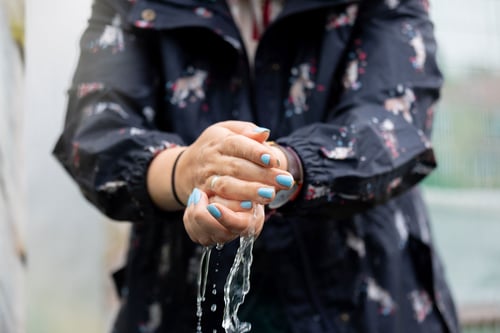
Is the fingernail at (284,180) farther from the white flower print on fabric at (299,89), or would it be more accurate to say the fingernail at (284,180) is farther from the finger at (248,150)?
the white flower print on fabric at (299,89)

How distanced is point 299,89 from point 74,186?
0.92 meters

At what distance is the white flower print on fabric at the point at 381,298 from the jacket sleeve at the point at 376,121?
14 cm

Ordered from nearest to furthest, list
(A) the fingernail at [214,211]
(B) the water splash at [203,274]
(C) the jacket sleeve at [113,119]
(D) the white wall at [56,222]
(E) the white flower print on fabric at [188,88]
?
(A) the fingernail at [214,211] < (B) the water splash at [203,274] < (C) the jacket sleeve at [113,119] < (E) the white flower print on fabric at [188,88] < (D) the white wall at [56,222]

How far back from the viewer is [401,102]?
1.00 metres

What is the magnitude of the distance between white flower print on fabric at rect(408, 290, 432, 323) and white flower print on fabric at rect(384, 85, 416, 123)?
0.85 ft

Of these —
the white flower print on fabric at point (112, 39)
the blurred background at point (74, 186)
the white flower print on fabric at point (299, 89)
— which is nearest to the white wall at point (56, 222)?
the blurred background at point (74, 186)

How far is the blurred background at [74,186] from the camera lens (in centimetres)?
103

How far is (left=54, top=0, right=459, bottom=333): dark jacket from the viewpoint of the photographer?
0.99m

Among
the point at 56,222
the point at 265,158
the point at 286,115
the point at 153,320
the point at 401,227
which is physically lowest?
the point at 56,222

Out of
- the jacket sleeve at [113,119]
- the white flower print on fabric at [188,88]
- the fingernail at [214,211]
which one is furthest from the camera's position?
the white flower print on fabric at [188,88]

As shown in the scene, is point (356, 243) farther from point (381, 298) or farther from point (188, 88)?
point (188, 88)

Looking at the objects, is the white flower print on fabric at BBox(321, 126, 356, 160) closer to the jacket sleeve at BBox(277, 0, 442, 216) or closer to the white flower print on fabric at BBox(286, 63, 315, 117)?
the jacket sleeve at BBox(277, 0, 442, 216)

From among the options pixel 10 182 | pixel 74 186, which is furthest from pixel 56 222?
pixel 10 182

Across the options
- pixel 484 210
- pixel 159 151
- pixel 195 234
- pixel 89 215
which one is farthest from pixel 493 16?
pixel 195 234
